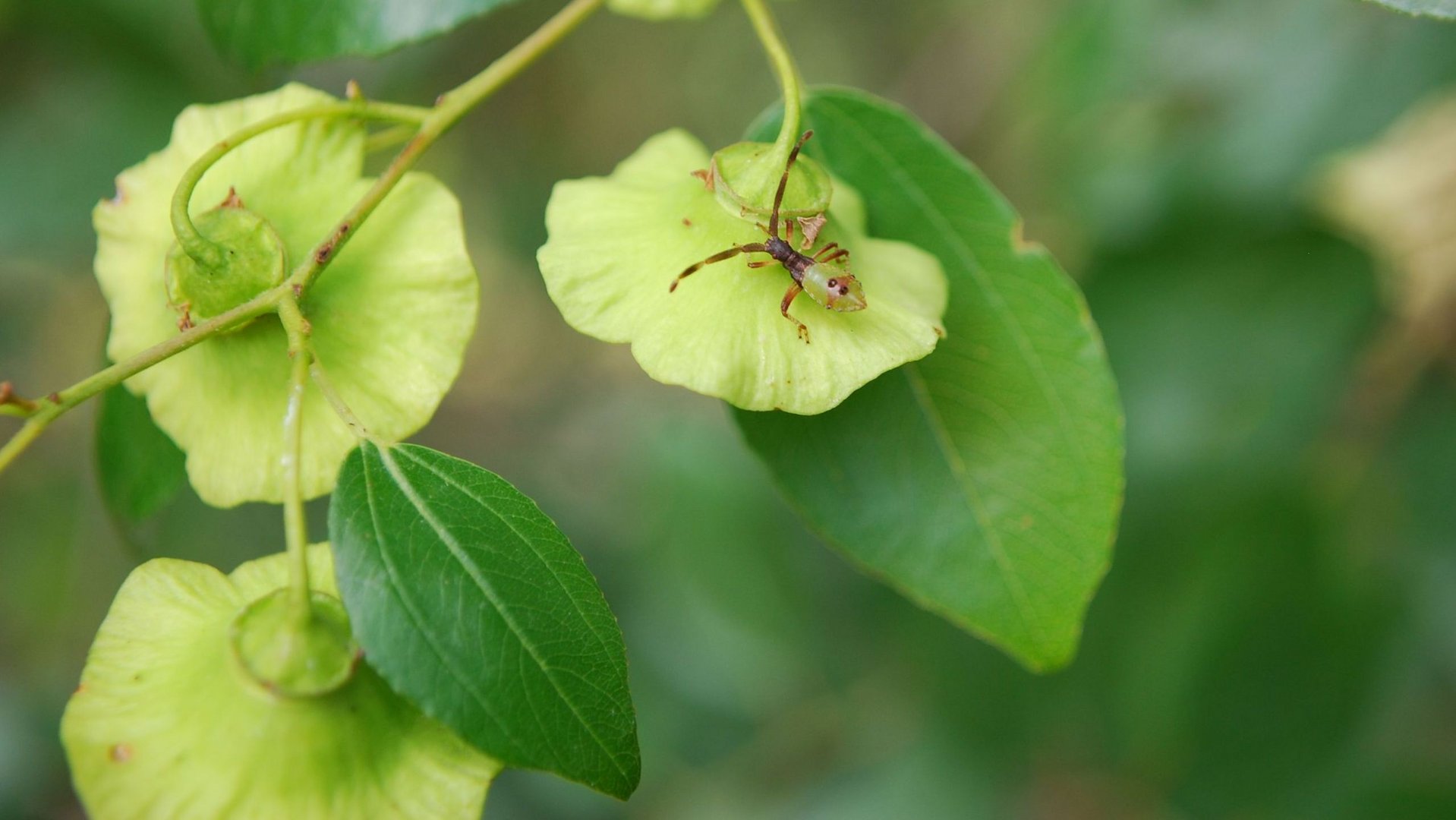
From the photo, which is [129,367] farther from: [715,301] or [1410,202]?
[1410,202]

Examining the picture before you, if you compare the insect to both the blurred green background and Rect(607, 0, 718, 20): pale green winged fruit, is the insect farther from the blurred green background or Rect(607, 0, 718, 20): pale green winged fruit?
the blurred green background

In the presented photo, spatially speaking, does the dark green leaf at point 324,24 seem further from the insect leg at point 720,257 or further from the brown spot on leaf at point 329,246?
the insect leg at point 720,257

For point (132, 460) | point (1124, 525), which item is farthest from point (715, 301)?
point (1124, 525)

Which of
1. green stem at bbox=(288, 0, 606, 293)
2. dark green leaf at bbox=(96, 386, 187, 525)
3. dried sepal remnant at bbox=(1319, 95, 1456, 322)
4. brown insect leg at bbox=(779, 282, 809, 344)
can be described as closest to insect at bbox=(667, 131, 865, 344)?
brown insect leg at bbox=(779, 282, 809, 344)

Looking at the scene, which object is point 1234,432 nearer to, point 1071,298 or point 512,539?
point 1071,298

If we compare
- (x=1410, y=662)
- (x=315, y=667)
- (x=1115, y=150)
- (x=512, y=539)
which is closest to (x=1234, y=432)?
(x=1410, y=662)

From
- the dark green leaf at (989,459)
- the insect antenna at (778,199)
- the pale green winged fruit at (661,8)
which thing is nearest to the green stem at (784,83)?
the insect antenna at (778,199)
